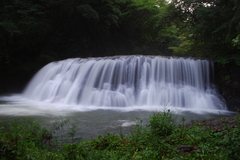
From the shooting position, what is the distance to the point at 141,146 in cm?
379

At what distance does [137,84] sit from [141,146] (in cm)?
802

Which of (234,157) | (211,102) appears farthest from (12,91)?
(234,157)

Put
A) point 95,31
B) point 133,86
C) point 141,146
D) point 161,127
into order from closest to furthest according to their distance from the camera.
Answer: point 141,146, point 161,127, point 133,86, point 95,31

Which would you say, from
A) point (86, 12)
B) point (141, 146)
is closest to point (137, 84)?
point (141, 146)

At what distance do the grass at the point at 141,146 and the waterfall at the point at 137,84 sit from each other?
241 inches

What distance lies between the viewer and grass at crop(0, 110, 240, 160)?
9.36 feet

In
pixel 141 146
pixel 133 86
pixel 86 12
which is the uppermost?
pixel 86 12

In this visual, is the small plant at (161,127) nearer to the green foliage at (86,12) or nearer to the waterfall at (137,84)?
the waterfall at (137,84)

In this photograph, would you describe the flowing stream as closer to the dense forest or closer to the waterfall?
the waterfall

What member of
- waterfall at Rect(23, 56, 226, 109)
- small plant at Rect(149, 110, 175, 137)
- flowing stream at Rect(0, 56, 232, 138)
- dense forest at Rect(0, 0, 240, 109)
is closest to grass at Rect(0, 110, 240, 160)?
small plant at Rect(149, 110, 175, 137)

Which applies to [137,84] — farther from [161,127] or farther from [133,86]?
[161,127]

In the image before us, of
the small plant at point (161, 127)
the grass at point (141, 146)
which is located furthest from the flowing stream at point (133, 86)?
the grass at point (141, 146)

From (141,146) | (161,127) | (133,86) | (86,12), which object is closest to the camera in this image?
(141,146)

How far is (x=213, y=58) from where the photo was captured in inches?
487
